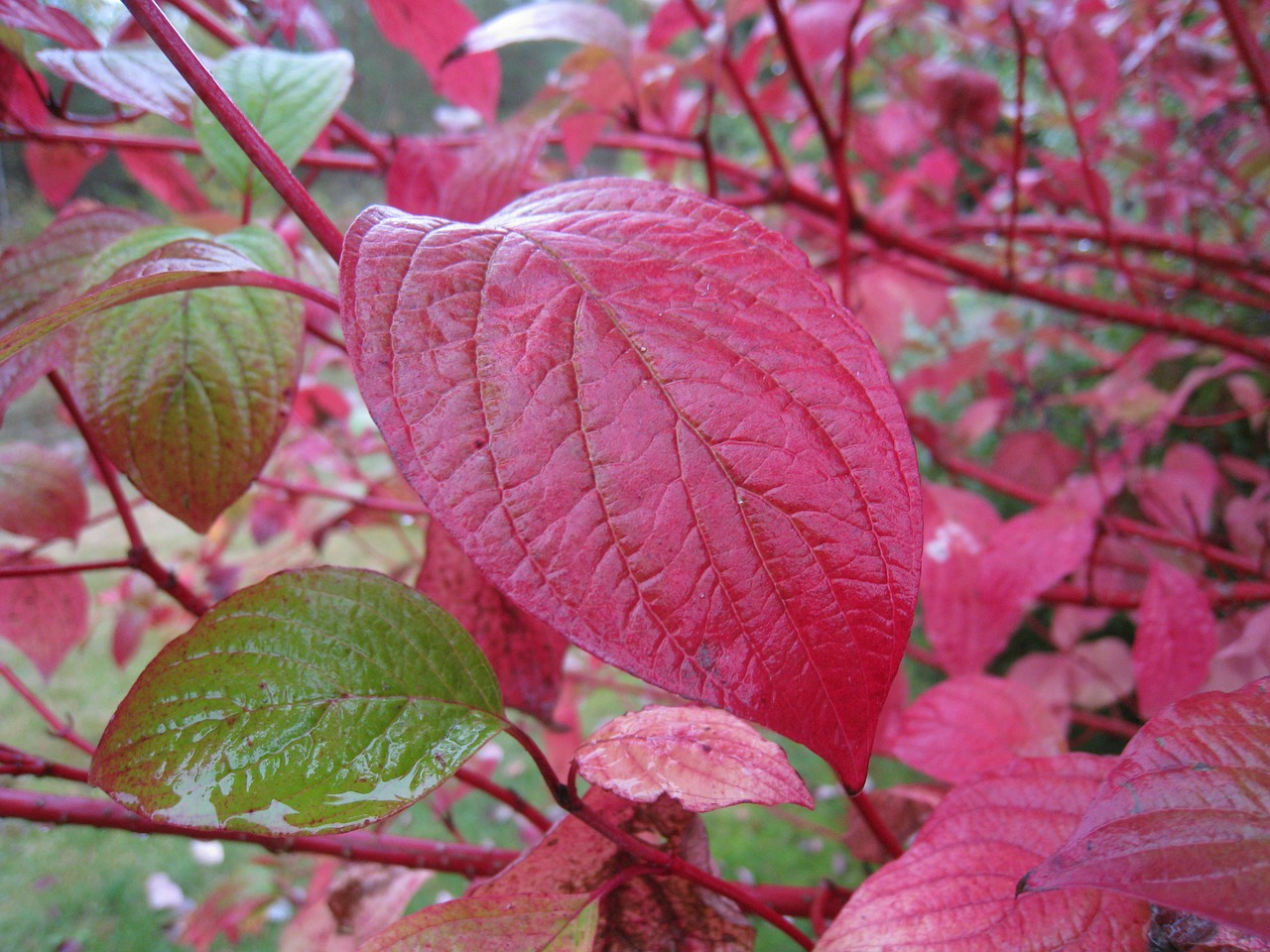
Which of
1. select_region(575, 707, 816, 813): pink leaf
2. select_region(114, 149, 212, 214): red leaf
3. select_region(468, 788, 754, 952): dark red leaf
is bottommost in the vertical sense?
select_region(468, 788, 754, 952): dark red leaf

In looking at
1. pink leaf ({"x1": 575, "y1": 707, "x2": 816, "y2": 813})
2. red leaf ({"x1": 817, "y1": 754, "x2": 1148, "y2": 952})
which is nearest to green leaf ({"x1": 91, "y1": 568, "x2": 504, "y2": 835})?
pink leaf ({"x1": 575, "y1": 707, "x2": 816, "y2": 813})

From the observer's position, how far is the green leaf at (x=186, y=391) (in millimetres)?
329

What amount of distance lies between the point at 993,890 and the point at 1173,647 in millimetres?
325

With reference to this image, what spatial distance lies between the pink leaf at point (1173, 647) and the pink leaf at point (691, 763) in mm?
343

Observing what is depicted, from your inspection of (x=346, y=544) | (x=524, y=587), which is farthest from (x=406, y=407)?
(x=346, y=544)

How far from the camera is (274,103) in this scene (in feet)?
1.32

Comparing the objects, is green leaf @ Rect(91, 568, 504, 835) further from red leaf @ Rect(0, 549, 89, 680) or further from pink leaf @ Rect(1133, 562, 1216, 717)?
red leaf @ Rect(0, 549, 89, 680)

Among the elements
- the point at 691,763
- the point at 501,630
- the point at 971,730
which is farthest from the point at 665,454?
the point at 971,730

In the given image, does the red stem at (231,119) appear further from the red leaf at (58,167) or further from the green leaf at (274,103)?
the red leaf at (58,167)

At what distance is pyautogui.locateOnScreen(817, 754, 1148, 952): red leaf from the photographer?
0.78ft

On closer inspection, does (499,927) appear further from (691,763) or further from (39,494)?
(39,494)

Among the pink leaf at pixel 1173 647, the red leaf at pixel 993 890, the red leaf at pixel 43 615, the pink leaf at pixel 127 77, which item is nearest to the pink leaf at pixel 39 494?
the red leaf at pixel 43 615

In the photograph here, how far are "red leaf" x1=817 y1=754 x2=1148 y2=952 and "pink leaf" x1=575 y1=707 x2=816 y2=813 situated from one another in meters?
0.05

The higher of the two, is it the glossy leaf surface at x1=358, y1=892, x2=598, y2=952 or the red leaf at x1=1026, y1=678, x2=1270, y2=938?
the red leaf at x1=1026, y1=678, x2=1270, y2=938
